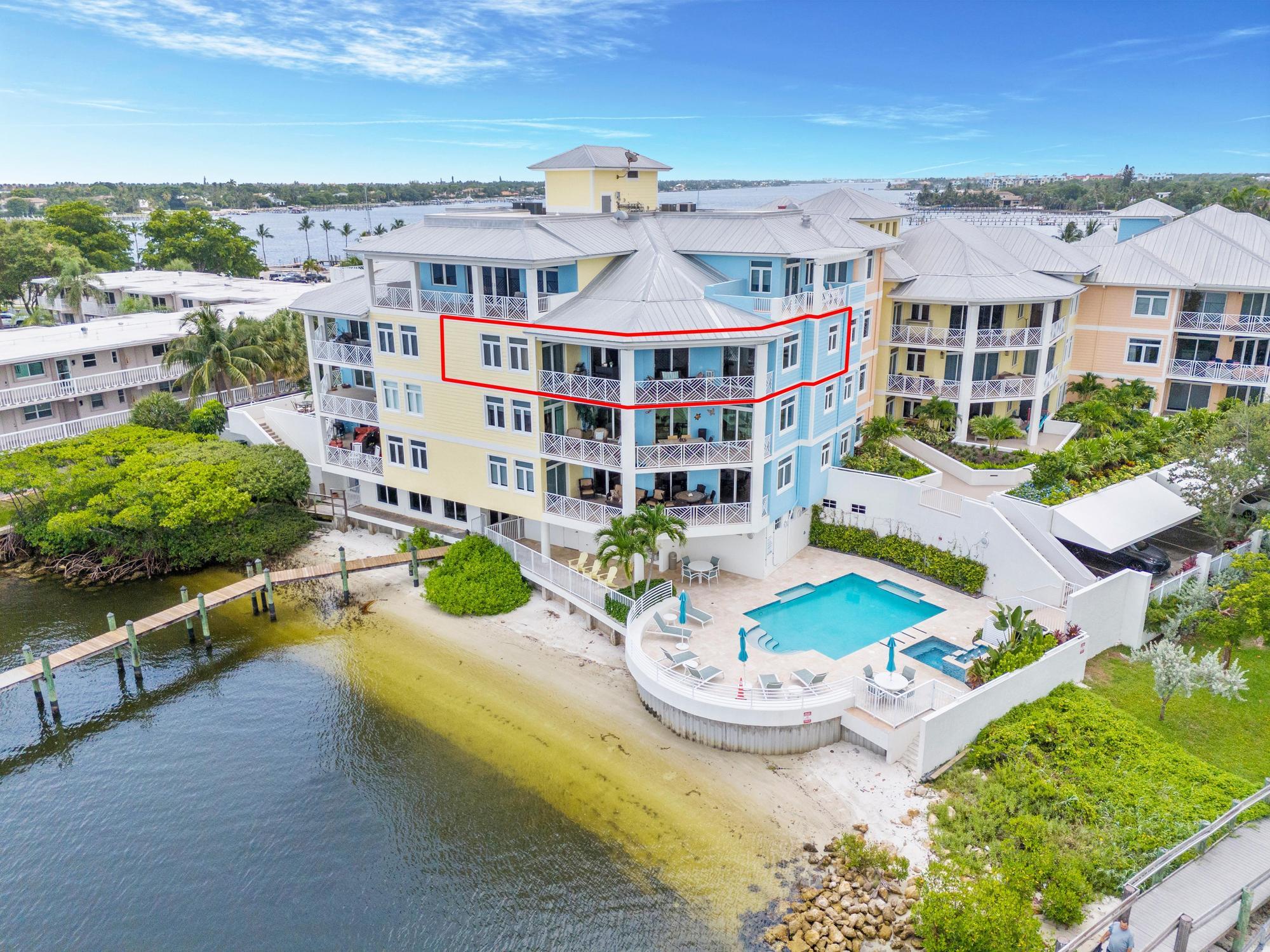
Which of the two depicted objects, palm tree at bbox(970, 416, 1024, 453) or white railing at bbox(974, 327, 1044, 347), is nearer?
palm tree at bbox(970, 416, 1024, 453)

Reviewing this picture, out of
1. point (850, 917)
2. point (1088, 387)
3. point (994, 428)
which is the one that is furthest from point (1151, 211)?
point (850, 917)

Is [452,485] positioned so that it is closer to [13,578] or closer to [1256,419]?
[13,578]

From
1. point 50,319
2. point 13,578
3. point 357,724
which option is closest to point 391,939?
point 357,724

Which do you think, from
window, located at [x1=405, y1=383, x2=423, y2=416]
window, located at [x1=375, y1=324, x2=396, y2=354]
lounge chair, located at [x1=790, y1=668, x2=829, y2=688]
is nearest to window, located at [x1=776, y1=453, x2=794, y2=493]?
lounge chair, located at [x1=790, y1=668, x2=829, y2=688]

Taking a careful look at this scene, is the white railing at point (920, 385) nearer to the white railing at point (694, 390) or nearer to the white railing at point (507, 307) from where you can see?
the white railing at point (694, 390)

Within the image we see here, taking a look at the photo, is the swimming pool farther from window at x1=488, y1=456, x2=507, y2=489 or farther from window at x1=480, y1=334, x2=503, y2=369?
window at x1=480, y1=334, x2=503, y2=369
